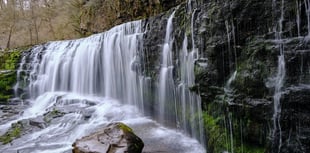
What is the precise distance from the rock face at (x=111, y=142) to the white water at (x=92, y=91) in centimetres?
71

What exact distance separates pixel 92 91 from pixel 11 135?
177 inches

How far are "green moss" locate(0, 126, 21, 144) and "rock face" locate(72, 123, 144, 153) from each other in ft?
10.9

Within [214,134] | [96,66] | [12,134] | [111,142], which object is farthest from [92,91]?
[214,134]

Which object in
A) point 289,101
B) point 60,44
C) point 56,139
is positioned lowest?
→ point 56,139

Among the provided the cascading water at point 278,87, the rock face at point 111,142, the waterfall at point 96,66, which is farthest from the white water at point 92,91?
the cascading water at point 278,87

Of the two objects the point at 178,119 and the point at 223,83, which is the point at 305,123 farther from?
the point at 178,119

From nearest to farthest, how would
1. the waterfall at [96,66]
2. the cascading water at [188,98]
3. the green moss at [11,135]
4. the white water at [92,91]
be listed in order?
the cascading water at [188,98]
the white water at [92,91]
the green moss at [11,135]
the waterfall at [96,66]

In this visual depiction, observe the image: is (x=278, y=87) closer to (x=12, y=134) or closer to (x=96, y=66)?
(x=12, y=134)

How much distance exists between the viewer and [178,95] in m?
7.54

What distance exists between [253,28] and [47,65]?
1203cm

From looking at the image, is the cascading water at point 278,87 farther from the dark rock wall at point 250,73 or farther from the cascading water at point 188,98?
the cascading water at point 188,98

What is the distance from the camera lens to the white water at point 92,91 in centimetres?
698

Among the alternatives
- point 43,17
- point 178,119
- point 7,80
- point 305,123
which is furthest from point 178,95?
point 43,17

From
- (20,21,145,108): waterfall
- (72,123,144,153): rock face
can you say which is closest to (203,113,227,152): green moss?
(72,123,144,153): rock face
